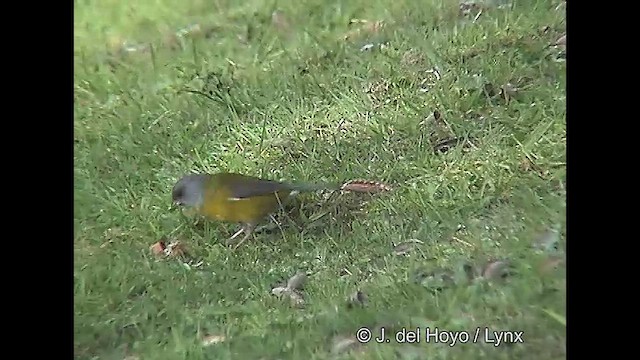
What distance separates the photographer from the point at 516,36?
165 cm

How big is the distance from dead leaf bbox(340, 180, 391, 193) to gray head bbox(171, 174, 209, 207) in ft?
0.96

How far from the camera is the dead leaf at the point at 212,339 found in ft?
5.38

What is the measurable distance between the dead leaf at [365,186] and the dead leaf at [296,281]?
7.8 inches

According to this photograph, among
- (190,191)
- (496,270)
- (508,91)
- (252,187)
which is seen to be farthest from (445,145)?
(190,191)

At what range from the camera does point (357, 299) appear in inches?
64.1

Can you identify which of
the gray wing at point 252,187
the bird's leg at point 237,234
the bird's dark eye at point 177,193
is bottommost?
the bird's leg at point 237,234

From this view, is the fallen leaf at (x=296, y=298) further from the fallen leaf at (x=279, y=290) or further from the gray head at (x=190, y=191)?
the gray head at (x=190, y=191)

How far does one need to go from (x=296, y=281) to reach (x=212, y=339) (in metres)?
0.21

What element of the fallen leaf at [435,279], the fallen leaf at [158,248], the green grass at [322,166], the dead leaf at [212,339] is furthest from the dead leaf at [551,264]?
the fallen leaf at [158,248]

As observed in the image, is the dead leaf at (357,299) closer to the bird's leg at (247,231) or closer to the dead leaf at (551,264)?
the bird's leg at (247,231)

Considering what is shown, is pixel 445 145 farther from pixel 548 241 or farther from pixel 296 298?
pixel 296 298

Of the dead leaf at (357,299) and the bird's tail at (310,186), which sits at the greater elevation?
the bird's tail at (310,186)

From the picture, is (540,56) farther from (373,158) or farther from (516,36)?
(373,158)
